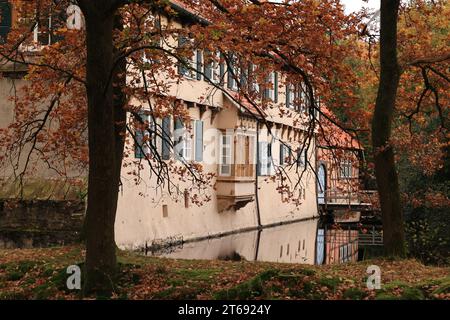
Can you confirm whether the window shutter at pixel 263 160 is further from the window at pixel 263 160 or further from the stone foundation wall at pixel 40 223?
the stone foundation wall at pixel 40 223

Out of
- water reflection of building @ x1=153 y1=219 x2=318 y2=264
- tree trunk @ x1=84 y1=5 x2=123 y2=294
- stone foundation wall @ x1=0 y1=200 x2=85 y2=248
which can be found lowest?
water reflection of building @ x1=153 y1=219 x2=318 y2=264

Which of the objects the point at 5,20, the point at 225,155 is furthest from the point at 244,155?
the point at 5,20

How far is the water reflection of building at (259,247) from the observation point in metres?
27.4

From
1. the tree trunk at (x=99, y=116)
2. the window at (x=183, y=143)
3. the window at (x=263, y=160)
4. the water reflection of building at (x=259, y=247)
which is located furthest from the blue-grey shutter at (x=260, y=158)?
the tree trunk at (x=99, y=116)

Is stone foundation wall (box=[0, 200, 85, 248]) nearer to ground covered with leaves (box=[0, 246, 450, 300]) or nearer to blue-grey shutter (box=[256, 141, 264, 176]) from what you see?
ground covered with leaves (box=[0, 246, 450, 300])

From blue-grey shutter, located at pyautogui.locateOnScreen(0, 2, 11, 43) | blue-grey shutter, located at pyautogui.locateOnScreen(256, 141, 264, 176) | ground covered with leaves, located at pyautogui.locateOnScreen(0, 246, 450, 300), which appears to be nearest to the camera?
ground covered with leaves, located at pyautogui.locateOnScreen(0, 246, 450, 300)

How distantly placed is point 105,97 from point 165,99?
3909 millimetres

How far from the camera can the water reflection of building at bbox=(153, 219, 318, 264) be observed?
27359 millimetres

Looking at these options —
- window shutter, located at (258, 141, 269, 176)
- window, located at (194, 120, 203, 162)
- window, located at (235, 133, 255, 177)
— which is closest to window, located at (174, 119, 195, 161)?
window, located at (194, 120, 203, 162)

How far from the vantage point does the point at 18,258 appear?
50.3 ft

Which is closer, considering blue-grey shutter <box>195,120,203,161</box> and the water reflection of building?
the water reflection of building

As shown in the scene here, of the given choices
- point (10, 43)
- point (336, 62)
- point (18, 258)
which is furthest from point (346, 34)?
point (18, 258)

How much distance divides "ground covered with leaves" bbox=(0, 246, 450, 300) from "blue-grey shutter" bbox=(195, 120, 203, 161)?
50.0 ft
